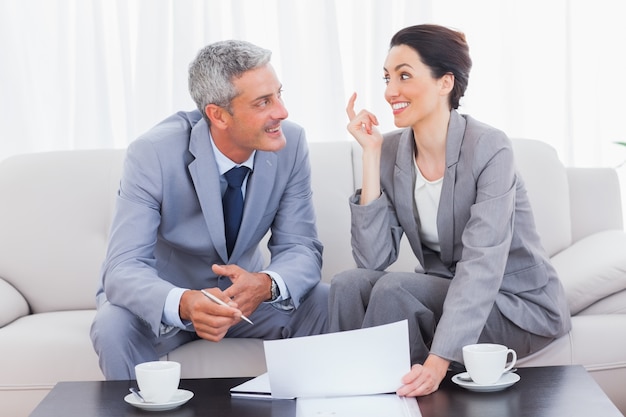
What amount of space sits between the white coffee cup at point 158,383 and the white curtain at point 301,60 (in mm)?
1842

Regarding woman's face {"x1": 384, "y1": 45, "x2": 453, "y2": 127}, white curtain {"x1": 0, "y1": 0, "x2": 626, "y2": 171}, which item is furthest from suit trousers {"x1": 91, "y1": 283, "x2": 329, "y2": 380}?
white curtain {"x1": 0, "y1": 0, "x2": 626, "y2": 171}

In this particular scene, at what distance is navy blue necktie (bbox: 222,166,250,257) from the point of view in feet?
7.70

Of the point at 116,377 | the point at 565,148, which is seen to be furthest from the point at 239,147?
the point at 565,148

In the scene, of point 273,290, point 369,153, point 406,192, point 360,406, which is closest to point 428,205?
point 406,192

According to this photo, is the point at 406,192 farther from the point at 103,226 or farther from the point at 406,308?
the point at 103,226

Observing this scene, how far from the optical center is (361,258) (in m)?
2.28

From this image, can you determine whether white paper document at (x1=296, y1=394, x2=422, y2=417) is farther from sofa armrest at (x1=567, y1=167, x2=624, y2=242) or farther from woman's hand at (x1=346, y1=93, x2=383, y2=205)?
sofa armrest at (x1=567, y1=167, x2=624, y2=242)

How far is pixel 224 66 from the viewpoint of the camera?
2283 millimetres

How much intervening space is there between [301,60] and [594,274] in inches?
56.2

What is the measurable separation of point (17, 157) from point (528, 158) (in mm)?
1671

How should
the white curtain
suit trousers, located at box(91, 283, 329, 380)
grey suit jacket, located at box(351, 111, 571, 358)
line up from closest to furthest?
1. grey suit jacket, located at box(351, 111, 571, 358)
2. suit trousers, located at box(91, 283, 329, 380)
3. the white curtain

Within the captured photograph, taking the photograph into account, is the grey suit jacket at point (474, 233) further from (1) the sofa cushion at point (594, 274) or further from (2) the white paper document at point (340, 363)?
(2) the white paper document at point (340, 363)

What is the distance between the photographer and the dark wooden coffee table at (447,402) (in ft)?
4.82

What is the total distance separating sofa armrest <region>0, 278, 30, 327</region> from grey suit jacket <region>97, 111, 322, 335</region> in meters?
0.32
